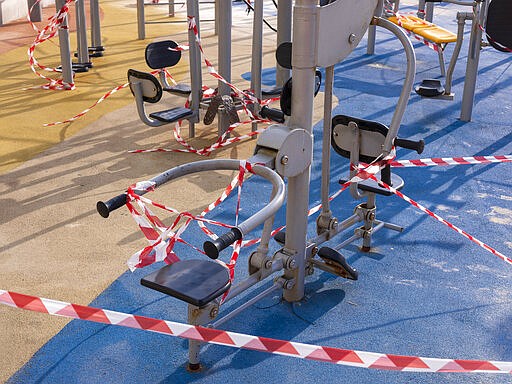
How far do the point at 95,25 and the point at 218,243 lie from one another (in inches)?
278

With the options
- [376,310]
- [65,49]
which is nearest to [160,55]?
[65,49]

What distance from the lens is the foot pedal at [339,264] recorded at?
364cm

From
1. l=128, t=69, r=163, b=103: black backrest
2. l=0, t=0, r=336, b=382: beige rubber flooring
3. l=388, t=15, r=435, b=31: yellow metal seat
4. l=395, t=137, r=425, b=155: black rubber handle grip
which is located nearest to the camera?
l=395, t=137, r=425, b=155: black rubber handle grip

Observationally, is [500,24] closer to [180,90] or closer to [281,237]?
Result: [180,90]

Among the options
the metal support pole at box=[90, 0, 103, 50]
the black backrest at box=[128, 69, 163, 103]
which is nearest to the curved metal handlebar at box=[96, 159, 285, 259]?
the black backrest at box=[128, 69, 163, 103]

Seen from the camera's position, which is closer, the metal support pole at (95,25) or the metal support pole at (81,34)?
the metal support pole at (81,34)

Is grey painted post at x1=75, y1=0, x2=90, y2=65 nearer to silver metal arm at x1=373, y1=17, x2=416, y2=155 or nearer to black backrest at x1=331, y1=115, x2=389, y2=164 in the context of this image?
black backrest at x1=331, y1=115, x2=389, y2=164

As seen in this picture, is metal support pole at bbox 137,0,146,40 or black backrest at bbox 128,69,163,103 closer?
Answer: black backrest at bbox 128,69,163,103

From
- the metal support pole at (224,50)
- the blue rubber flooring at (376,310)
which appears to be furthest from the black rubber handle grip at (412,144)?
the metal support pole at (224,50)

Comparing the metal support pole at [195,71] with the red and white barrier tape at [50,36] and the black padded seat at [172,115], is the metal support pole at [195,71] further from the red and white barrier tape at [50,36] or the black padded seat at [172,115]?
the red and white barrier tape at [50,36]

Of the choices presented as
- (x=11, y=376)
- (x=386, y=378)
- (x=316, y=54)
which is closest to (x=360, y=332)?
(x=386, y=378)

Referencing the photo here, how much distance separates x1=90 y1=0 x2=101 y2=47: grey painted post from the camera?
865 cm

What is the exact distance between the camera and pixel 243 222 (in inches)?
112

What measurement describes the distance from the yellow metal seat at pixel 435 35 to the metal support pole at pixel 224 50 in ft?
9.61
